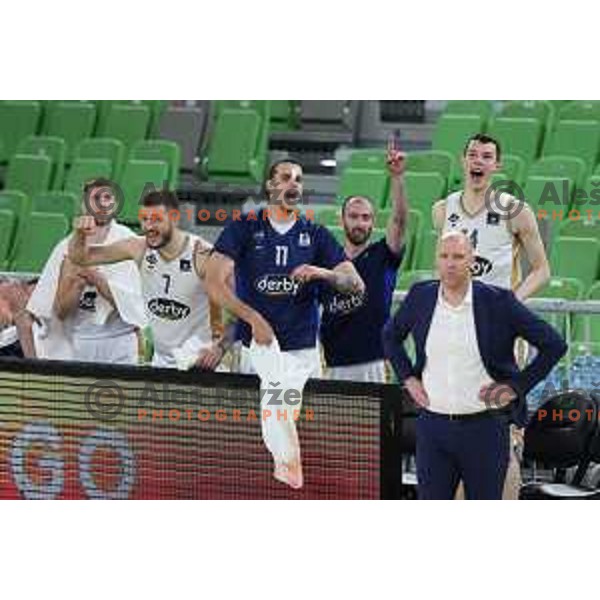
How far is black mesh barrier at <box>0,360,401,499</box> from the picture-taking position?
8180 mm

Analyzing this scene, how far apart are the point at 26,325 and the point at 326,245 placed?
1.30m

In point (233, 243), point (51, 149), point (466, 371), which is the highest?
point (51, 149)

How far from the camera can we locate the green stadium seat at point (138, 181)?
8523 millimetres

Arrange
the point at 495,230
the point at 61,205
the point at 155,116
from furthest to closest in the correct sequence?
1. the point at 155,116
2. the point at 61,205
3. the point at 495,230

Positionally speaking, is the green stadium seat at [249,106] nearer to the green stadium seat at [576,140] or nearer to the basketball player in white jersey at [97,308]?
the basketball player in white jersey at [97,308]

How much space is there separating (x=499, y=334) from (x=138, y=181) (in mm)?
1648

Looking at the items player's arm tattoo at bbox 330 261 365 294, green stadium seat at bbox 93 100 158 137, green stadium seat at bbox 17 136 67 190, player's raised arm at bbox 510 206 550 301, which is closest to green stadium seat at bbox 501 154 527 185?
player's raised arm at bbox 510 206 550 301

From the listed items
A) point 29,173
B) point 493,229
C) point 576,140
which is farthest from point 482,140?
point 29,173

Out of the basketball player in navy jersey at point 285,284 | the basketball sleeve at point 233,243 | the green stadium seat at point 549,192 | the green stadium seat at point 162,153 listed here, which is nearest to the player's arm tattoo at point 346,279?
the basketball player in navy jersey at point 285,284

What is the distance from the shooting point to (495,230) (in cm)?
816

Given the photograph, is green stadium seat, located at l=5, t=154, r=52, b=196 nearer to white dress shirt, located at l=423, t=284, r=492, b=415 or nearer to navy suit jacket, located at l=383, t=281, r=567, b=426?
navy suit jacket, located at l=383, t=281, r=567, b=426

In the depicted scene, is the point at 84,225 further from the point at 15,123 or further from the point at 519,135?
the point at 519,135

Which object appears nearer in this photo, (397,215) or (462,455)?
(462,455)

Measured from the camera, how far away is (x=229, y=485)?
836cm
